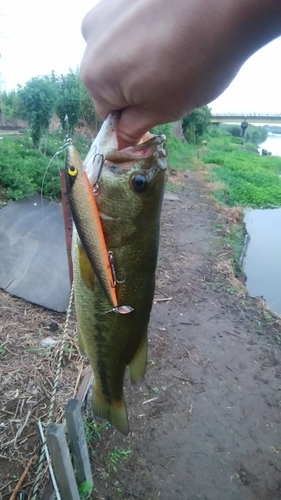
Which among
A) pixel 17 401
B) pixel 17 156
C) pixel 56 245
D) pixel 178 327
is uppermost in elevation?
pixel 17 156

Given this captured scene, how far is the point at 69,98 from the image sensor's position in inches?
511

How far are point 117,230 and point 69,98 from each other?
13.0m

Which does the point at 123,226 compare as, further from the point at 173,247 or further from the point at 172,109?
the point at 173,247

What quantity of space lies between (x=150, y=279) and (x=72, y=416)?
1.56 metres

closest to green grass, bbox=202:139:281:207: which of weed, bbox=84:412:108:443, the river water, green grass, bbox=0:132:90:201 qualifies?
the river water

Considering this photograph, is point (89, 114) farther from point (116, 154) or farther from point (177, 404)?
point (116, 154)

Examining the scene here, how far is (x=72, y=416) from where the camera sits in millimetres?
2455

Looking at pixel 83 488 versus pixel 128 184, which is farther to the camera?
pixel 83 488

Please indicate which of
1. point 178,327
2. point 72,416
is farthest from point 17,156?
point 72,416

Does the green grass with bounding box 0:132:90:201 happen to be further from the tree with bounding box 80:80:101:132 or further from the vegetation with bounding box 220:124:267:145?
the vegetation with bounding box 220:124:267:145

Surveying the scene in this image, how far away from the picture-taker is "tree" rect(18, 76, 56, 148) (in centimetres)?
1120

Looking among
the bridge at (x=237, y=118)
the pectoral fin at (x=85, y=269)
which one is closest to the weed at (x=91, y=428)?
the pectoral fin at (x=85, y=269)

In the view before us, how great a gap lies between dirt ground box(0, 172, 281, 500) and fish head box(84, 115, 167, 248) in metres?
2.46

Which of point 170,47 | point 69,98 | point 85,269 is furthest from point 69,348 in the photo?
point 69,98
